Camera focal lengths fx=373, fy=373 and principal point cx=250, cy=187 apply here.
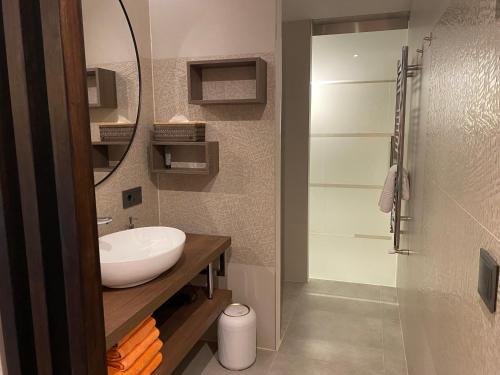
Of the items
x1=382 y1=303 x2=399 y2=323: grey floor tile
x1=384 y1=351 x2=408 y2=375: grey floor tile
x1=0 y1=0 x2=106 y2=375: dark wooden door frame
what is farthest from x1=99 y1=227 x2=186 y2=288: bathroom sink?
x1=382 y1=303 x2=399 y2=323: grey floor tile

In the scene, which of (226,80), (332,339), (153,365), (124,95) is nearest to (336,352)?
(332,339)

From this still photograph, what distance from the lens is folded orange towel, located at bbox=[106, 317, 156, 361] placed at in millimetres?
1372

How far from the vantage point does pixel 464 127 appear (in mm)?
1021

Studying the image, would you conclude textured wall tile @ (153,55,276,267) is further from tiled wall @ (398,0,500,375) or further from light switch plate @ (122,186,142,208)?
tiled wall @ (398,0,500,375)

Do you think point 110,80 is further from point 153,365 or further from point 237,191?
point 153,365

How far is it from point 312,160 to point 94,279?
306 centimetres

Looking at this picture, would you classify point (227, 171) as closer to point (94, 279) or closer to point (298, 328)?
point (298, 328)

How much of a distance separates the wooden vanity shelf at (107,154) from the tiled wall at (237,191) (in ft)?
1.45

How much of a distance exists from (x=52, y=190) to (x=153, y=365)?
45.2 inches

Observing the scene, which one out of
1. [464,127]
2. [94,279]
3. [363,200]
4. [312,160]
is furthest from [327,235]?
[94,279]

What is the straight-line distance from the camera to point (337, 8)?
9.52 feet

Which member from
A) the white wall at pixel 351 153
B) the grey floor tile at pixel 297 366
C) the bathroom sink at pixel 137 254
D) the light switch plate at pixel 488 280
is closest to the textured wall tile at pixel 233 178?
the bathroom sink at pixel 137 254

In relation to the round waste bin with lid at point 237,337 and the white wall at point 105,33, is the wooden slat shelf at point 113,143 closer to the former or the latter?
the white wall at point 105,33

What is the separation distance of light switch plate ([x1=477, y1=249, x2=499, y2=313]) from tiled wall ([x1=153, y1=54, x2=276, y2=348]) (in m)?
1.55
